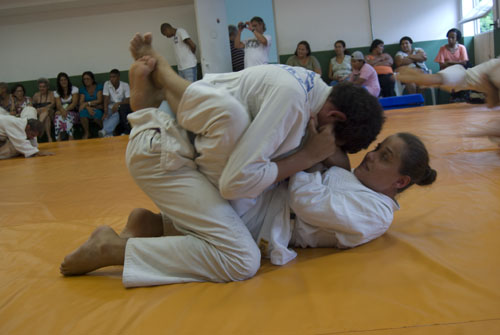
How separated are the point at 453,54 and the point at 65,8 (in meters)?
8.52

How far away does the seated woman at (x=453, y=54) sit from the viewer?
26.8 feet

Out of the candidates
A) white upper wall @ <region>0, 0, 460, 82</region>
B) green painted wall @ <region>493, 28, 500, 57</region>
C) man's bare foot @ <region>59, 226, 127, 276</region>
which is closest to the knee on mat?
man's bare foot @ <region>59, 226, 127, 276</region>

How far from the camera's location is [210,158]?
154 cm

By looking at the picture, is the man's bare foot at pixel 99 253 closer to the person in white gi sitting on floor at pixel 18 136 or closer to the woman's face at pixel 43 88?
the person in white gi sitting on floor at pixel 18 136

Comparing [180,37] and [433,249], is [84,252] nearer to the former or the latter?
[433,249]

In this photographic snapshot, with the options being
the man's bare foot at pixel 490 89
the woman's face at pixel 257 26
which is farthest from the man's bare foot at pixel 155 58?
the woman's face at pixel 257 26

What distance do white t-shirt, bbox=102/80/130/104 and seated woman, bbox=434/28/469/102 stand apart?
650 centimetres

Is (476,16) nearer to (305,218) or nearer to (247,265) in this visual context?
(305,218)

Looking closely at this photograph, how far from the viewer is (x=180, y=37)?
8469 millimetres

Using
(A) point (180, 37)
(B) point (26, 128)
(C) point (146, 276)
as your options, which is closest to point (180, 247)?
(C) point (146, 276)

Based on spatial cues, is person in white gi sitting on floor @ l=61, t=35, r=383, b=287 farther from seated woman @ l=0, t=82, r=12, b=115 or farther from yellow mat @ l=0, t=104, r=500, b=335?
seated woman @ l=0, t=82, r=12, b=115

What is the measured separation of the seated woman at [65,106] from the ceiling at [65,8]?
1754 mm

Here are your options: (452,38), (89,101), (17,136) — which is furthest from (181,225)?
(452,38)

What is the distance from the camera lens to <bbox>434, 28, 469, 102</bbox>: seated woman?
816cm
